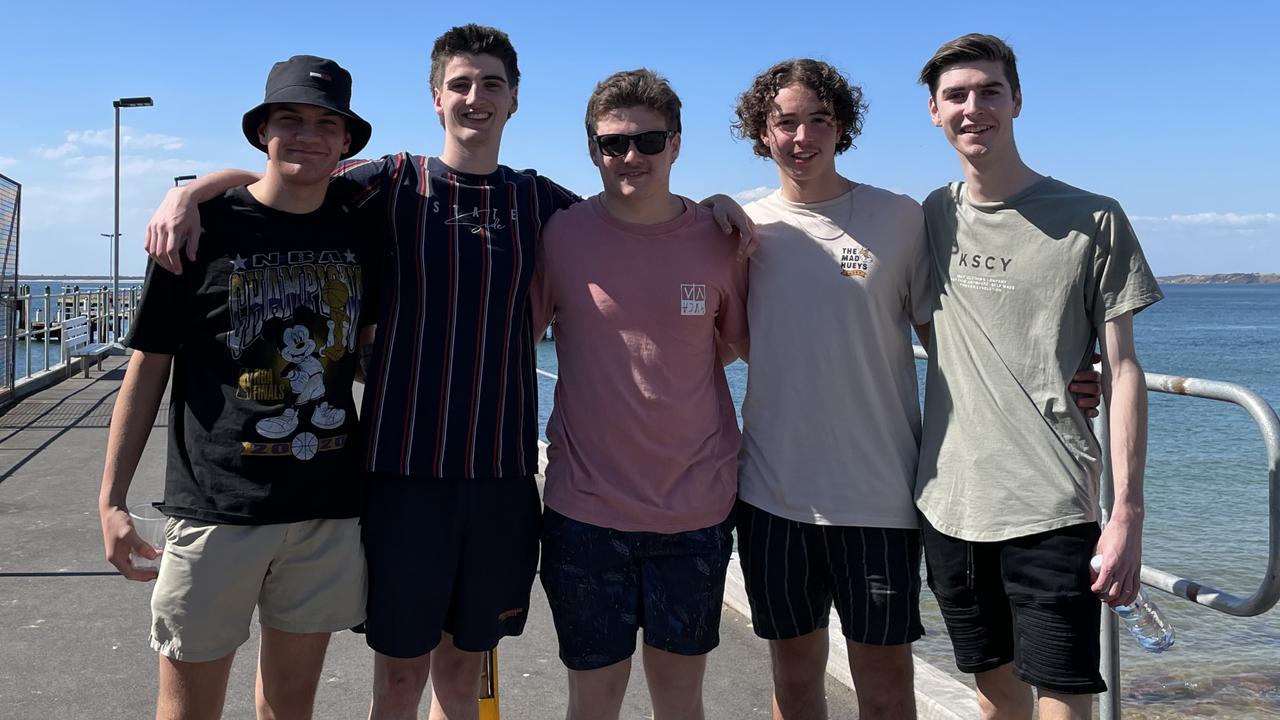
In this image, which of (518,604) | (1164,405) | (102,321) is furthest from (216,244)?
(1164,405)

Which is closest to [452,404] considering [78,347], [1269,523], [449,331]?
[449,331]

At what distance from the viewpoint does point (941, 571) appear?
2873mm

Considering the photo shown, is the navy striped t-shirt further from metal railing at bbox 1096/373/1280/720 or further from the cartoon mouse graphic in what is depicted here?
metal railing at bbox 1096/373/1280/720

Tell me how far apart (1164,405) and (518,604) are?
29.3 meters

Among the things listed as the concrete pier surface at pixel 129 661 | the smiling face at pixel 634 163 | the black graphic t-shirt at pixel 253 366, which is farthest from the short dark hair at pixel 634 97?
the concrete pier surface at pixel 129 661

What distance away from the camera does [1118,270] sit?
2.62m

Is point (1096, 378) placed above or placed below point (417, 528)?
above

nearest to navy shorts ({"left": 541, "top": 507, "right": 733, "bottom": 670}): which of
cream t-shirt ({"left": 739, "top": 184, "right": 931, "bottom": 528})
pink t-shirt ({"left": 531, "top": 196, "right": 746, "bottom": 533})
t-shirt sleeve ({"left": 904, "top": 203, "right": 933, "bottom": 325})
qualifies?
pink t-shirt ({"left": 531, "top": 196, "right": 746, "bottom": 533})

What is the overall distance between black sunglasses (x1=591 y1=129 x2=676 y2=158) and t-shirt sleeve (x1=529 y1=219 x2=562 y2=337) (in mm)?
287

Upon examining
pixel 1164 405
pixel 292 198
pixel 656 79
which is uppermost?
pixel 656 79

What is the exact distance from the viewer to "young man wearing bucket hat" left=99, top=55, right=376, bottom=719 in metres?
2.67

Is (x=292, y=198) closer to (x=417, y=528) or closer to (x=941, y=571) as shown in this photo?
(x=417, y=528)

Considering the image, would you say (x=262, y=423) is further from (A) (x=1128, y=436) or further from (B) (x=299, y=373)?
(A) (x=1128, y=436)

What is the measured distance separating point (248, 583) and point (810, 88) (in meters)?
2.20
